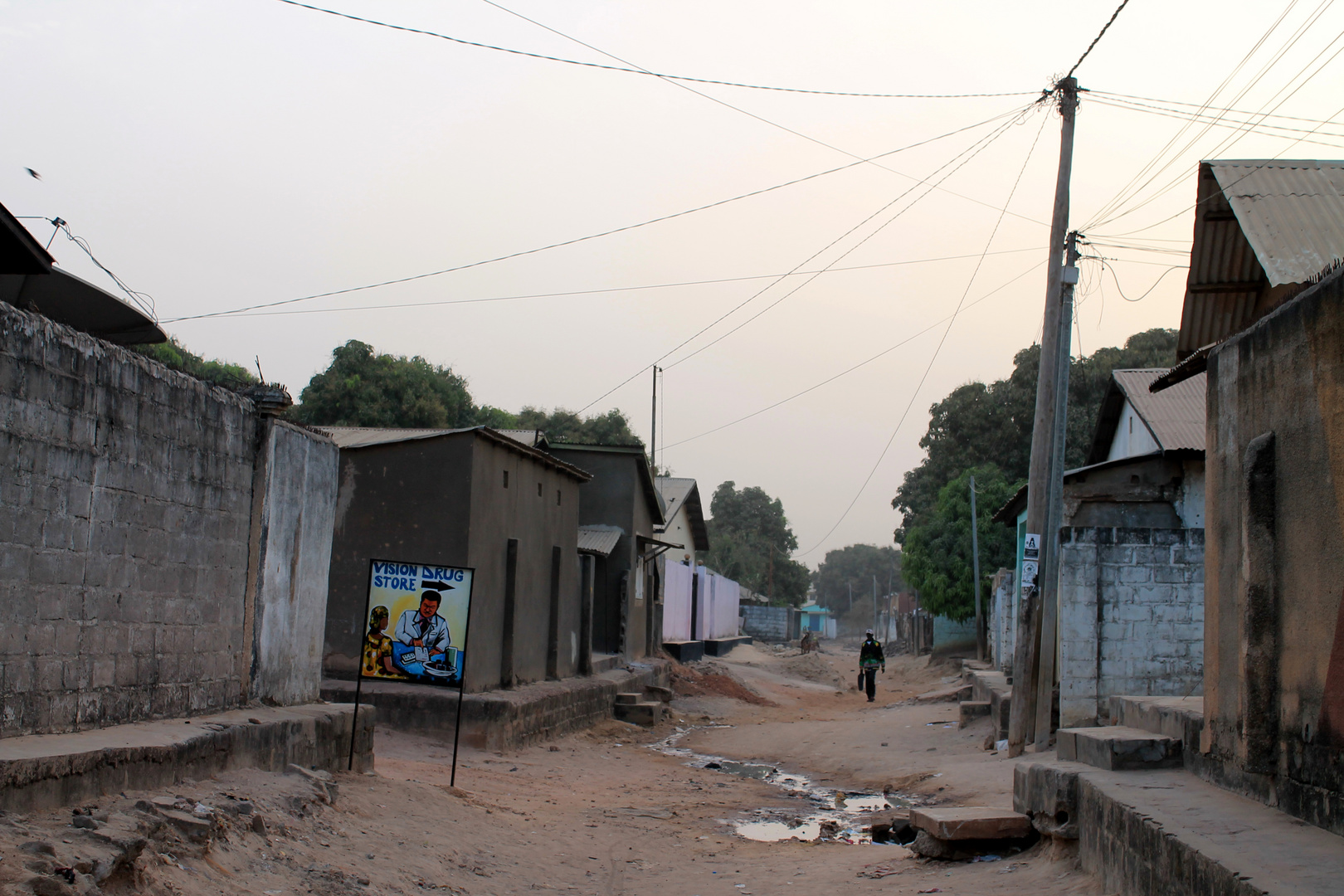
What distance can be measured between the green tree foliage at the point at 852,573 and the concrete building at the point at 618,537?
4158 inches

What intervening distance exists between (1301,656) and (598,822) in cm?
643

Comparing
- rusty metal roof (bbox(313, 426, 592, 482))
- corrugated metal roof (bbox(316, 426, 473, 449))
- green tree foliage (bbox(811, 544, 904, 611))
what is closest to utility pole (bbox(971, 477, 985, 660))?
rusty metal roof (bbox(313, 426, 592, 482))

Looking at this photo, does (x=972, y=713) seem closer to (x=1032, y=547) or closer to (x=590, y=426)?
(x=1032, y=547)

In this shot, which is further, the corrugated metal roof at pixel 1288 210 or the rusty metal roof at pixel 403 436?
the rusty metal roof at pixel 403 436

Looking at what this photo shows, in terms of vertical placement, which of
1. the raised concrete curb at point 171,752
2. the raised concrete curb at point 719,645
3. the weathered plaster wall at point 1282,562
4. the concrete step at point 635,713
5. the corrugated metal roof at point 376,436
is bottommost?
the raised concrete curb at point 719,645

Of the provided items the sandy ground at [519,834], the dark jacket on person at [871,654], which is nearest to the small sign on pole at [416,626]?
the sandy ground at [519,834]

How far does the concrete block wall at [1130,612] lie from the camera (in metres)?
12.1

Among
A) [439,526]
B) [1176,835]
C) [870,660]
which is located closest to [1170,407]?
[870,660]

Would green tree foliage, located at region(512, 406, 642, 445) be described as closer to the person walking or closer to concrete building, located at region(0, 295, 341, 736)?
the person walking

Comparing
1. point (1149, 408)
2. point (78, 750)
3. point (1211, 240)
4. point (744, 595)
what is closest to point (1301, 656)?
point (1211, 240)

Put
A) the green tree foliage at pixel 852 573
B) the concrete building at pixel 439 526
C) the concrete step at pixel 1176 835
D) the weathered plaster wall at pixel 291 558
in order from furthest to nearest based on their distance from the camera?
the green tree foliage at pixel 852 573 < the concrete building at pixel 439 526 < the weathered plaster wall at pixel 291 558 < the concrete step at pixel 1176 835

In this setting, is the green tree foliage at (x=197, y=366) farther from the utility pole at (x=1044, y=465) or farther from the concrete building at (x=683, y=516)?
the concrete building at (x=683, y=516)

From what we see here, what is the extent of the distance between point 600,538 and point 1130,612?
1447 centimetres

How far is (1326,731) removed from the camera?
5652 millimetres
